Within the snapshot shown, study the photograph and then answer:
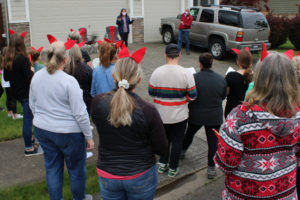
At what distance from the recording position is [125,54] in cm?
259

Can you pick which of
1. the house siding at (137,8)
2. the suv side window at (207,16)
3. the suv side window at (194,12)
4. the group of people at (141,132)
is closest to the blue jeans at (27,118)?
the group of people at (141,132)

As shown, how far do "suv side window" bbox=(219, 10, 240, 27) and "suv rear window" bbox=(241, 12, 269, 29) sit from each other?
0.25m

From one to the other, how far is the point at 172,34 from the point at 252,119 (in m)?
12.8

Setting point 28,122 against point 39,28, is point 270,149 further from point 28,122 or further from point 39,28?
point 39,28

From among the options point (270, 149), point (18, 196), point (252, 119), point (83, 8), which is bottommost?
point (18, 196)

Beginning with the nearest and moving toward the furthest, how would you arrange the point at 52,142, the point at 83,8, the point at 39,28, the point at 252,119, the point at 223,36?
the point at 252,119 < the point at 52,142 < the point at 223,36 < the point at 39,28 < the point at 83,8

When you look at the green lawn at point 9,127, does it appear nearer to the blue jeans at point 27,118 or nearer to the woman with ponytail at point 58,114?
the blue jeans at point 27,118

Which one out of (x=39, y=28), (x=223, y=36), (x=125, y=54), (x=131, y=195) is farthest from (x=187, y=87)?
(x=39, y=28)

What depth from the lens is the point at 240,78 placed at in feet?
14.4

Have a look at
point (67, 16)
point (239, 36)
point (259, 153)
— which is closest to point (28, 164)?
point (259, 153)

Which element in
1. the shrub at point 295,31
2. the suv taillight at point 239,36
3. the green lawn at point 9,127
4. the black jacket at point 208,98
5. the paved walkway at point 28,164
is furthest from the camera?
the shrub at point 295,31

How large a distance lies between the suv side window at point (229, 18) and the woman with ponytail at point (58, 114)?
964 centimetres

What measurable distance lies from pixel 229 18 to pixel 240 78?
8186mm

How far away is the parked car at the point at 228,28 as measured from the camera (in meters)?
11.5
